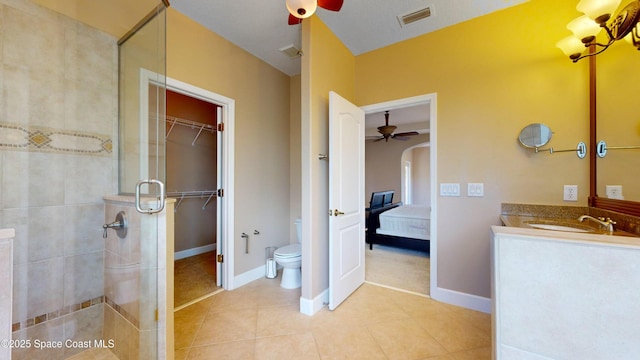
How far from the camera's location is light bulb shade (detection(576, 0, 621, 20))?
1293mm

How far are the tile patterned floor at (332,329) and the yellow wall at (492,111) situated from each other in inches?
18.3

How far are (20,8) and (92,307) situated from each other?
6.28 feet

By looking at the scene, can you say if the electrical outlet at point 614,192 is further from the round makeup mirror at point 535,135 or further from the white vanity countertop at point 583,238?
the white vanity countertop at point 583,238

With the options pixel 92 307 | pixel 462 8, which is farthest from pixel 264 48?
pixel 92 307

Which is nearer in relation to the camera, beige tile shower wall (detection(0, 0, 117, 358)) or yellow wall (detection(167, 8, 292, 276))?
beige tile shower wall (detection(0, 0, 117, 358))

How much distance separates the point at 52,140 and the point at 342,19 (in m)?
2.41

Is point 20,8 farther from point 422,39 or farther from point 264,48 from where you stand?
point 422,39

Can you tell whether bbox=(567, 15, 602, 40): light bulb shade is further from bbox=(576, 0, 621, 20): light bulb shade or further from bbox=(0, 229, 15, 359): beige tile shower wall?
bbox=(0, 229, 15, 359): beige tile shower wall

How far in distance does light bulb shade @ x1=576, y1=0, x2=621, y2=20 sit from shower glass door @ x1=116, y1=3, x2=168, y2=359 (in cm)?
262

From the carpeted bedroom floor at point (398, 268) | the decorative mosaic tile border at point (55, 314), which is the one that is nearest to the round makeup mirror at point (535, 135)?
the carpeted bedroom floor at point (398, 268)

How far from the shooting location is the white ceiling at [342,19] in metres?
2.06

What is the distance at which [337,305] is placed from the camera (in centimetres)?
222

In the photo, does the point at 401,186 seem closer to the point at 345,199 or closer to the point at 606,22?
the point at 345,199

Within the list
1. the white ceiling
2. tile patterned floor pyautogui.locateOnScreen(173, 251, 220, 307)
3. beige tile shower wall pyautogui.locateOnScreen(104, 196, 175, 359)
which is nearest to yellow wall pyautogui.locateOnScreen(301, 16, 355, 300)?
the white ceiling
